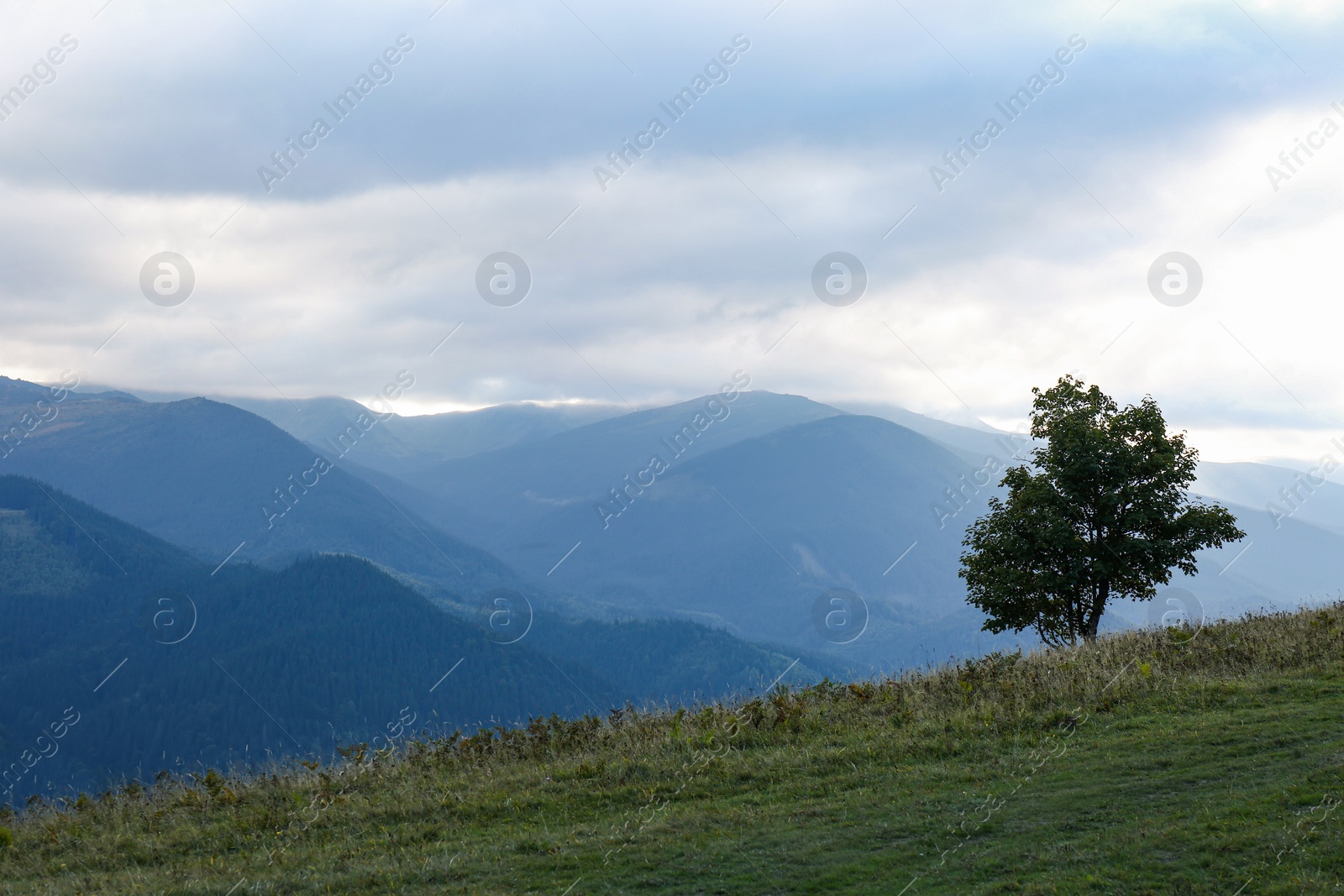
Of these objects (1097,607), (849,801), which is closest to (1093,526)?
(1097,607)

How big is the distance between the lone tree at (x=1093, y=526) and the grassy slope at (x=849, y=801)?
7.16m

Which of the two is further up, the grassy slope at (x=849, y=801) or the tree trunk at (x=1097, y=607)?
the tree trunk at (x=1097, y=607)

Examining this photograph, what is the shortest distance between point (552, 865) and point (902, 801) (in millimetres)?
4377

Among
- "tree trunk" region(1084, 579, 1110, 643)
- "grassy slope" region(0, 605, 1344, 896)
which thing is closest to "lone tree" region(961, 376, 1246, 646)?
"tree trunk" region(1084, 579, 1110, 643)

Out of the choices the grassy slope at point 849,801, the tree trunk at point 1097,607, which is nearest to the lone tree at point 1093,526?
the tree trunk at point 1097,607

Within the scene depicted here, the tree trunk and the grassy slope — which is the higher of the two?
the tree trunk

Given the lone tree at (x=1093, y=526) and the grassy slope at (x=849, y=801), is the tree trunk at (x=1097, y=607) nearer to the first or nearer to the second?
the lone tree at (x=1093, y=526)

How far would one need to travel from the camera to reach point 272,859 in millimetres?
11977

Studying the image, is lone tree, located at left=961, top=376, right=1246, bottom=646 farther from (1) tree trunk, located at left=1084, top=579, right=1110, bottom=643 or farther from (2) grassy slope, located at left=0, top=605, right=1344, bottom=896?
(2) grassy slope, located at left=0, top=605, right=1344, bottom=896

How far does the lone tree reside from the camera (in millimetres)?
25984

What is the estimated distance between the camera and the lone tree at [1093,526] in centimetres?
2598

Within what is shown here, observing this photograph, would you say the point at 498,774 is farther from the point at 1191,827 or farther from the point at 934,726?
the point at 1191,827

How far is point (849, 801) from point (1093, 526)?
17713mm

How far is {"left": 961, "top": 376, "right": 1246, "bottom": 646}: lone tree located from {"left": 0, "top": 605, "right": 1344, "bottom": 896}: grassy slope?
282 inches
